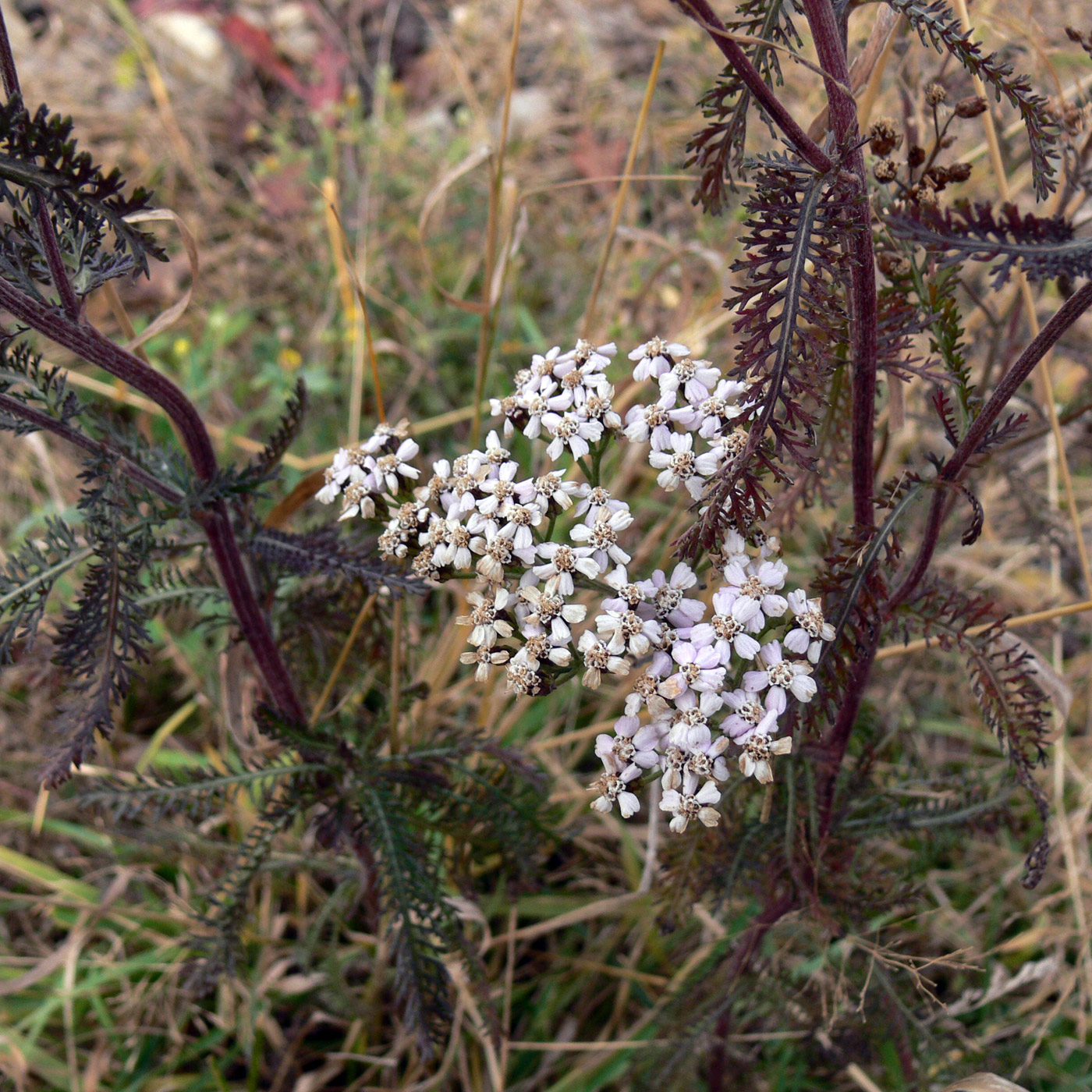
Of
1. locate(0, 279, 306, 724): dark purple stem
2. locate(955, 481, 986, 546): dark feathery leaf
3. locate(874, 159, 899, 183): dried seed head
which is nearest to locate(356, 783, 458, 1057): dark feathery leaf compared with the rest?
locate(0, 279, 306, 724): dark purple stem

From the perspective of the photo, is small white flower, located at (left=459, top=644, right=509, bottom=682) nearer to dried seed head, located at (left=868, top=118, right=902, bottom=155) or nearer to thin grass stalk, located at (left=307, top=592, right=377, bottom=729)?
thin grass stalk, located at (left=307, top=592, right=377, bottom=729)

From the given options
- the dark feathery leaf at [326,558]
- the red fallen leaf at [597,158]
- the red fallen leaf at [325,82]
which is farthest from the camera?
the red fallen leaf at [325,82]

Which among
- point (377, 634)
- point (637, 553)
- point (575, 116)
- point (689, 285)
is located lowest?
point (377, 634)

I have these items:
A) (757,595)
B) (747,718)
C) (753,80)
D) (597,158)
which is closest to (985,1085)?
(747,718)

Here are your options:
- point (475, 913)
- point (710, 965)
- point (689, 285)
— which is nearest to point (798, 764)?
point (710, 965)

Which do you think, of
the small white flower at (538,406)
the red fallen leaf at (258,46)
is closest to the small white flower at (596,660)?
the small white flower at (538,406)

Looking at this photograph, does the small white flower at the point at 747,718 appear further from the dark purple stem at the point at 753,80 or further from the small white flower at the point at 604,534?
the dark purple stem at the point at 753,80

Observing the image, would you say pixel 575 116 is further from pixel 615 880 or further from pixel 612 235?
pixel 615 880
